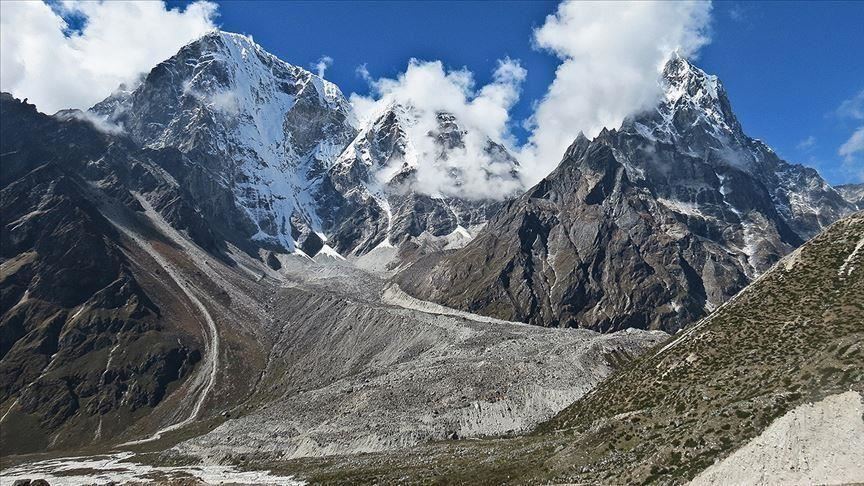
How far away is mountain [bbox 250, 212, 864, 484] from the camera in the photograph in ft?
172

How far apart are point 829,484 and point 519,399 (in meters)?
83.1

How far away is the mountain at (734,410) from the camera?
52375mm

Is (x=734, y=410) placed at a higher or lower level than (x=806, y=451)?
higher

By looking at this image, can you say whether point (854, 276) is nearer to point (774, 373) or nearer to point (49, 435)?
point (774, 373)

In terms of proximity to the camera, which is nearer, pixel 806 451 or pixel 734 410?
pixel 806 451

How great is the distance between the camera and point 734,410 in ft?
195

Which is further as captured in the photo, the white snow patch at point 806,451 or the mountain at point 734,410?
the mountain at point 734,410

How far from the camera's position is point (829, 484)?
47.9 metres

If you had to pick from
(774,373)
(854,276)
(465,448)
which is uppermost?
(854,276)

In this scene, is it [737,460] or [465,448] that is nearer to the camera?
[737,460]

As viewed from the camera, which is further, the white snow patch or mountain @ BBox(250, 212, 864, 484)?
mountain @ BBox(250, 212, 864, 484)

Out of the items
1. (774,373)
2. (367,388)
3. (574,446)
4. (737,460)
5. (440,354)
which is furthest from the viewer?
(440,354)

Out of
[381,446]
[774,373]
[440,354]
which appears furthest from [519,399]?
[774,373]

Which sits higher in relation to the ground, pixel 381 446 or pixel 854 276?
pixel 854 276
